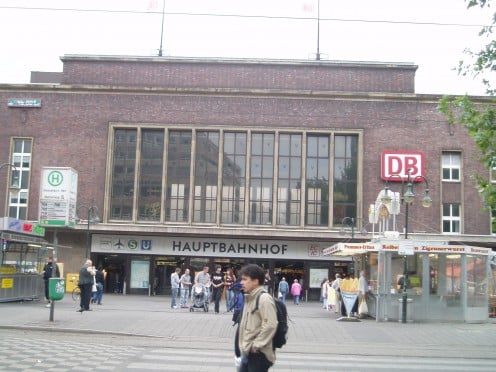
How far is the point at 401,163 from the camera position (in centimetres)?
4281

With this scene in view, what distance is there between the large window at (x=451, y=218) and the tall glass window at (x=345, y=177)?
5.94m

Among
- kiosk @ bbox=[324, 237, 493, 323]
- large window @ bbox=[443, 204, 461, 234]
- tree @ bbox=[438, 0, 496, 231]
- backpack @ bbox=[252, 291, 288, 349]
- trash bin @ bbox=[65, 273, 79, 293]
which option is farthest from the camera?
large window @ bbox=[443, 204, 461, 234]

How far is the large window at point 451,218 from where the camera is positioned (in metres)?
42.9

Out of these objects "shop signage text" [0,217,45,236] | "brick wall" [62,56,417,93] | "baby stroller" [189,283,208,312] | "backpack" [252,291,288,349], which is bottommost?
"baby stroller" [189,283,208,312]

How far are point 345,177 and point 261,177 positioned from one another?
5.59 metres

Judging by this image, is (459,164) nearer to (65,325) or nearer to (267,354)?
(65,325)

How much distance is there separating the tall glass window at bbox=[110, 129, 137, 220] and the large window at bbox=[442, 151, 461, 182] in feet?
67.6

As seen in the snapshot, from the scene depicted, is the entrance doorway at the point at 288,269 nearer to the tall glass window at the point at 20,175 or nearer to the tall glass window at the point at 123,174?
the tall glass window at the point at 123,174

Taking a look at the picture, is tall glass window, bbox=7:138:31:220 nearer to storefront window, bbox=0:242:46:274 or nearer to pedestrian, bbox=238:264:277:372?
storefront window, bbox=0:242:46:274

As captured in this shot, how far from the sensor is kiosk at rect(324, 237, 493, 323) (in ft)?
77.1

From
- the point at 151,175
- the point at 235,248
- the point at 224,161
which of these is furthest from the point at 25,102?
the point at 235,248

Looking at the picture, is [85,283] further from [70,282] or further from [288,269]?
[288,269]

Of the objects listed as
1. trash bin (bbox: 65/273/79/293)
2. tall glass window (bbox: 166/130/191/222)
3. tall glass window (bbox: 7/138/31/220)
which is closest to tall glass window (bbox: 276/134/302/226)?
tall glass window (bbox: 166/130/191/222)

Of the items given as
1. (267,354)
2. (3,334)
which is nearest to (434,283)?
(3,334)
